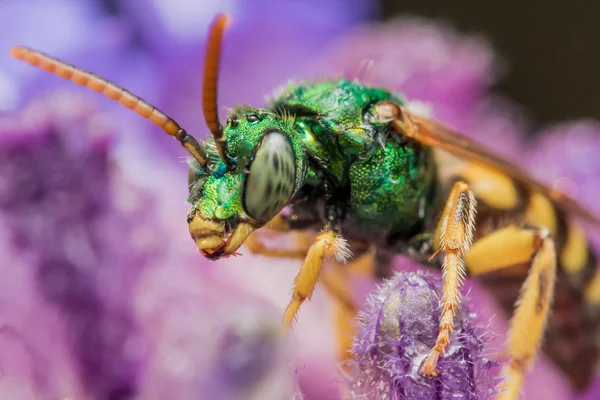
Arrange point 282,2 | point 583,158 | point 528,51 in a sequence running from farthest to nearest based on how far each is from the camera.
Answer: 1. point 528,51
2. point 282,2
3. point 583,158

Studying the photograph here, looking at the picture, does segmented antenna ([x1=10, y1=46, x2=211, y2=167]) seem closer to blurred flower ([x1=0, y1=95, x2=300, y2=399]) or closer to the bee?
the bee

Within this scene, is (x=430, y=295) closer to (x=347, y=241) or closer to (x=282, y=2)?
(x=347, y=241)

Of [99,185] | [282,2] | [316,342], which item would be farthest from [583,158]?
[99,185]

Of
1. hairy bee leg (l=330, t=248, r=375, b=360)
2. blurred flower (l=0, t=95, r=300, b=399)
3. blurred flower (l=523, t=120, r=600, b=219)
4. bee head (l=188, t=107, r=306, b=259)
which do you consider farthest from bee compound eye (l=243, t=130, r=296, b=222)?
blurred flower (l=523, t=120, r=600, b=219)

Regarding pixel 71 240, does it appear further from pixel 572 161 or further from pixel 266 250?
pixel 572 161

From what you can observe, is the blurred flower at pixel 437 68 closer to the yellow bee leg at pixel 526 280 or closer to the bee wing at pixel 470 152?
the bee wing at pixel 470 152

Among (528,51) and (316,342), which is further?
(528,51)
